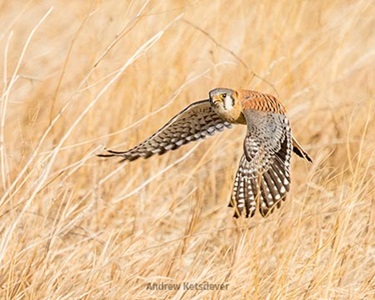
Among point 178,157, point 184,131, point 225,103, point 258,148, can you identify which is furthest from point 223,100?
point 178,157

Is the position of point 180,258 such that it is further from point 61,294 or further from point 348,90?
point 348,90

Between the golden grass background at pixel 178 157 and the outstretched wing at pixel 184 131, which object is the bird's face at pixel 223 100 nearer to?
the golden grass background at pixel 178 157

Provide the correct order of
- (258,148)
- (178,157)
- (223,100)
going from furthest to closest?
(178,157)
(223,100)
(258,148)

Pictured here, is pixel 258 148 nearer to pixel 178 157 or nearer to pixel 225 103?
pixel 225 103

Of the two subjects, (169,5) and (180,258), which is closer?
(180,258)

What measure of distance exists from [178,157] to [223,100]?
2.25 metres

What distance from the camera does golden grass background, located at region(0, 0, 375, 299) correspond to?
4.56 m

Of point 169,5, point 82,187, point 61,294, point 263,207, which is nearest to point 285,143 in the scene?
point 263,207

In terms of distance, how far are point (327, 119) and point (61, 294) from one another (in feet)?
9.35

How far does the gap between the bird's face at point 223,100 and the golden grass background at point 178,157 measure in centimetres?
17

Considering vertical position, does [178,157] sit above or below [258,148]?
above

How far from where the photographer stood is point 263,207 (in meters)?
4.41

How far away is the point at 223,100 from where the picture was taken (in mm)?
4582

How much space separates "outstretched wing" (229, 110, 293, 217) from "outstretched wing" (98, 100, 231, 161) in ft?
1.63
